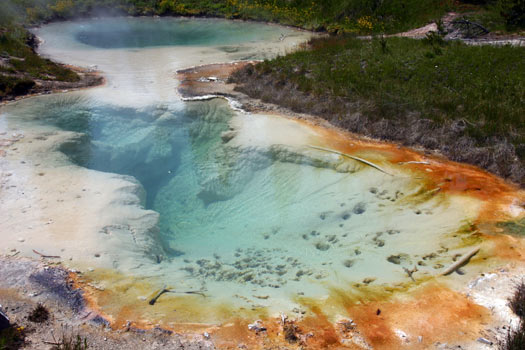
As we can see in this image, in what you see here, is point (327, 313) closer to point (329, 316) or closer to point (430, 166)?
point (329, 316)

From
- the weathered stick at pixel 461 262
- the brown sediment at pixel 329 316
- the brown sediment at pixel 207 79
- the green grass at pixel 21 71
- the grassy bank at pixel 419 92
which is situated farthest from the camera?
the brown sediment at pixel 207 79

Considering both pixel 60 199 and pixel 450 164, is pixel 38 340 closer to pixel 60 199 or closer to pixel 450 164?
pixel 60 199

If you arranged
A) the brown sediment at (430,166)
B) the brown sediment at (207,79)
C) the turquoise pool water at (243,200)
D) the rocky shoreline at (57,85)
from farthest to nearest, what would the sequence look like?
the brown sediment at (207,79) → the rocky shoreline at (57,85) → the brown sediment at (430,166) → the turquoise pool water at (243,200)

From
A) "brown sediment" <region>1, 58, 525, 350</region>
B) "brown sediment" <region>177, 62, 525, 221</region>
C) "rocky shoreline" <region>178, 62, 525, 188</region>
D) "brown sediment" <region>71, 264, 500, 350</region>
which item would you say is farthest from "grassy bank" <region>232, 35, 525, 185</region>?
"brown sediment" <region>71, 264, 500, 350</region>

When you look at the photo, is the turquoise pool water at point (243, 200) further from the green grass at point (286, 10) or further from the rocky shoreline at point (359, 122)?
the green grass at point (286, 10)

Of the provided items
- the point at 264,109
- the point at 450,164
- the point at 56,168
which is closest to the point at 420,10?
the point at 264,109

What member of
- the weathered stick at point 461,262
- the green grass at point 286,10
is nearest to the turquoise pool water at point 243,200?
the weathered stick at point 461,262

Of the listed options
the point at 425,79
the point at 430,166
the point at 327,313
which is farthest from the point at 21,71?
the point at 327,313
